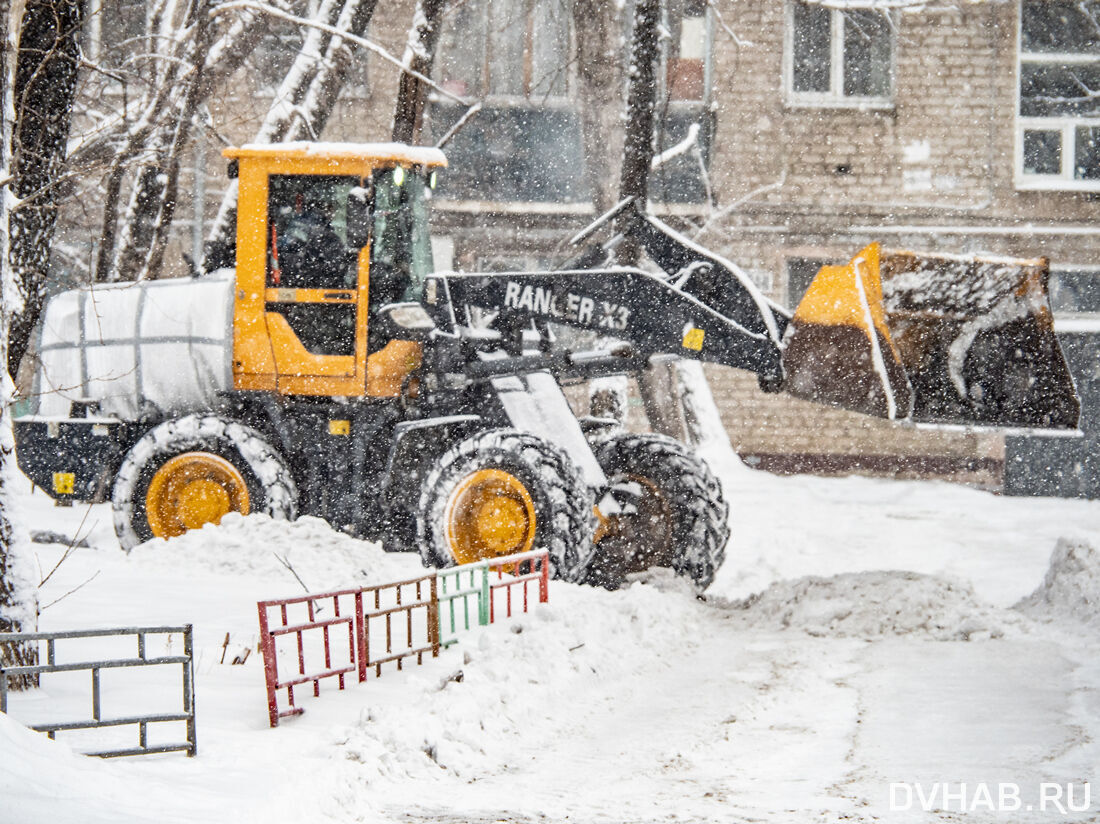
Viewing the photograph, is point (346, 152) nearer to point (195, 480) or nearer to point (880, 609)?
point (195, 480)

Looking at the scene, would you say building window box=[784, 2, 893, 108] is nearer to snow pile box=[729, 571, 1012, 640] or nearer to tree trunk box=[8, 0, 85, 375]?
snow pile box=[729, 571, 1012, 640]

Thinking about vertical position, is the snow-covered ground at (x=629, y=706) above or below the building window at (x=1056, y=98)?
below

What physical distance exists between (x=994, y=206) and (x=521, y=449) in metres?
13.8

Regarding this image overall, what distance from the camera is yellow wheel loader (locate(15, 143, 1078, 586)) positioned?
33.2 ft

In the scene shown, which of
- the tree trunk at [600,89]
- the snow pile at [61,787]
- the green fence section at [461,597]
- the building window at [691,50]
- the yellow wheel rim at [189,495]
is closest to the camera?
the snow pile at [61,787]

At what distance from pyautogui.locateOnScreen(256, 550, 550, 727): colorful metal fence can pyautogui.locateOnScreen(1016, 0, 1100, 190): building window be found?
1467cm

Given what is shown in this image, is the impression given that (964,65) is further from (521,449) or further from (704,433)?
(521,449)

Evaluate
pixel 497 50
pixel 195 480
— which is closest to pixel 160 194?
pixel 195 480

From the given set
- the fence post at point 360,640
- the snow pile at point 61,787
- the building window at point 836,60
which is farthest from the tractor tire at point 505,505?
the building window at point 836,60

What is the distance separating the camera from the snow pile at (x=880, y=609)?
9.47 meters

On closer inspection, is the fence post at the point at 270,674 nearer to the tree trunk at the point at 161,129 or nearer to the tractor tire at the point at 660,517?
the tractor tire at the point at 660,517

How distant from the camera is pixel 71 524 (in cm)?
1349

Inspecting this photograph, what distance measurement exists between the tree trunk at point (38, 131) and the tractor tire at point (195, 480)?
2886mm

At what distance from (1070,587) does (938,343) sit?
6.91ft
